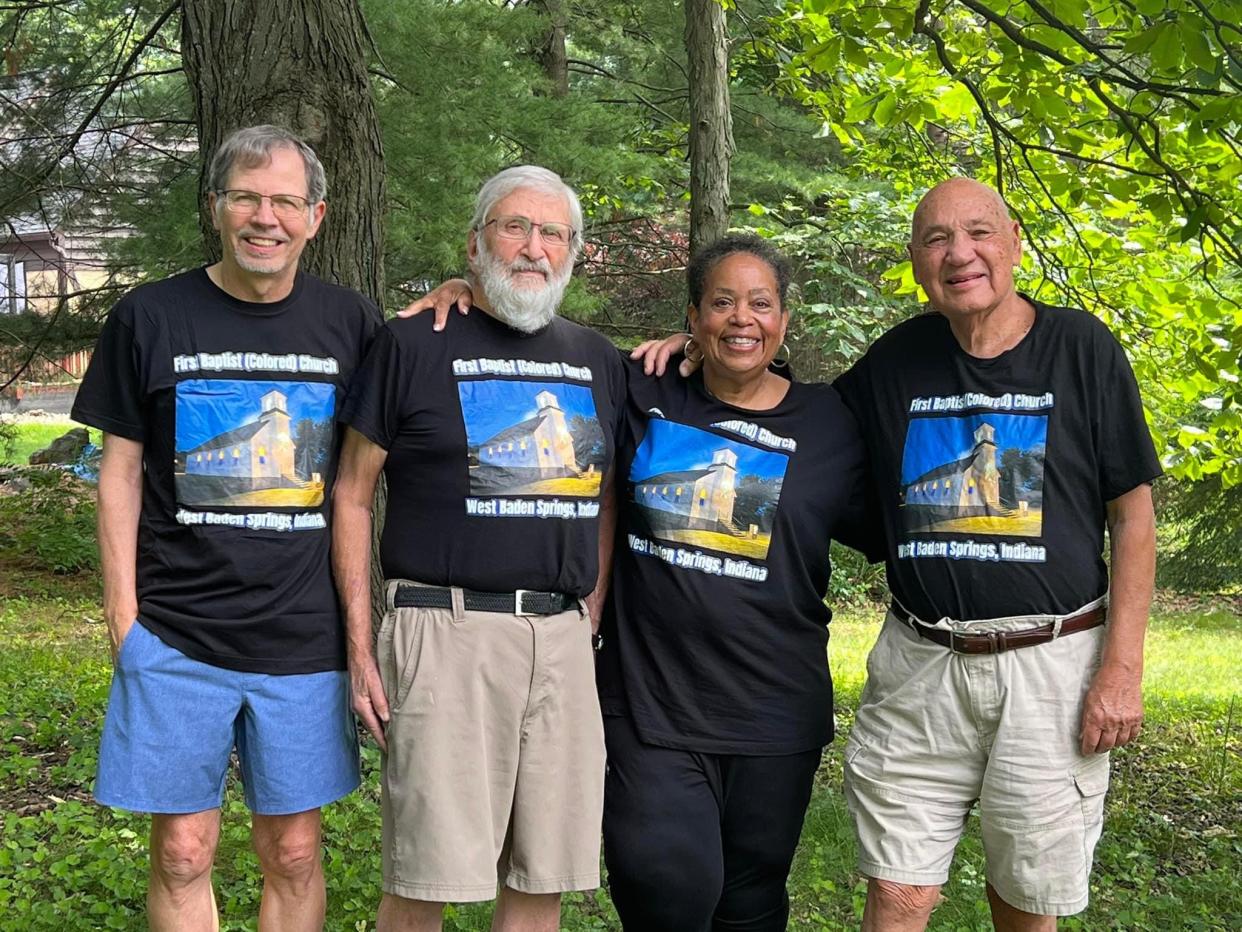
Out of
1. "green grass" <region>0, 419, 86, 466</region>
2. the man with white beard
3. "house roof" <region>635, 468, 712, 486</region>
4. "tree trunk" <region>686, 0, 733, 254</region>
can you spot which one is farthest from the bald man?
"green grass" <region>0, 419, 86, 466</region>

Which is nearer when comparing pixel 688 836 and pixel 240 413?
pixel 240 413

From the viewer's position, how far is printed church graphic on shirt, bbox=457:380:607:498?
110 inches

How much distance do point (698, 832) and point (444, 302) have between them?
4.72 feet

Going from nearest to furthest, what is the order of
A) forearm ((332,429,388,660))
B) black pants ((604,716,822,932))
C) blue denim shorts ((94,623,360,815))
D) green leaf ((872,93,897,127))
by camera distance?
blue denim shorts ((94,623,360,815)) < forearm ((332,429,388,660)) < black pants ((604,716,822,932)) < green leaf ((872,93,897,127))

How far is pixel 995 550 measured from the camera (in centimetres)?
288

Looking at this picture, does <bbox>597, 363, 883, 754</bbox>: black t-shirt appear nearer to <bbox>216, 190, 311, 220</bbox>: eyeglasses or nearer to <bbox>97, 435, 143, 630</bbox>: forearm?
<bbox>216, 190, 311, 220</bbox>: eyeglasses

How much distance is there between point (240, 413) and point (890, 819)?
6.08 feet

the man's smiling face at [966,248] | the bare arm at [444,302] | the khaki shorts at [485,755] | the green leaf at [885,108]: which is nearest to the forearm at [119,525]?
the khaki shorts at [485,755]

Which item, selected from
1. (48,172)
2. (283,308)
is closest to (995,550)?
(283,308)

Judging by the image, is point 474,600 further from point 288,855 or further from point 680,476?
point 288,855

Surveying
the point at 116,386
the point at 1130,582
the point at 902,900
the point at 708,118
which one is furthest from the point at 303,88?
the point at 708,118

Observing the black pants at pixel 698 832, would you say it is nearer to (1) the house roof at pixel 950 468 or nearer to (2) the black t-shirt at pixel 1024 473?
(2) the black t-shirt at pixel 1024 473

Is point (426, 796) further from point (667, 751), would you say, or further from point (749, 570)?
point (749, 570)

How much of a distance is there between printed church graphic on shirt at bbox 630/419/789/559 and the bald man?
333 millimetres
